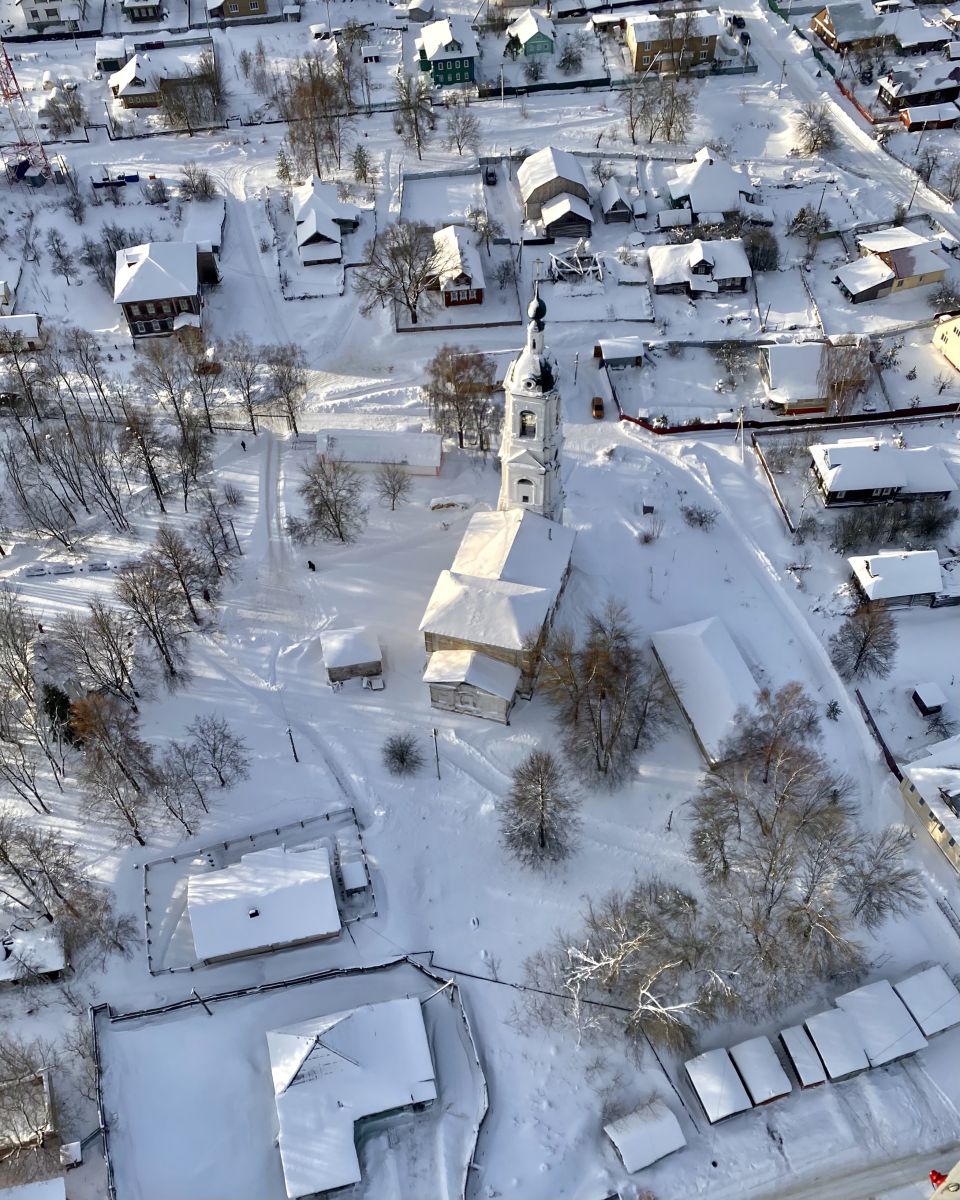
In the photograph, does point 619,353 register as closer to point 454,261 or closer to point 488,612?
point 454,261

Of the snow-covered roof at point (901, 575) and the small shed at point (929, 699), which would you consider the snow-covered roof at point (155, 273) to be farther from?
the small shed at point (929, 699)

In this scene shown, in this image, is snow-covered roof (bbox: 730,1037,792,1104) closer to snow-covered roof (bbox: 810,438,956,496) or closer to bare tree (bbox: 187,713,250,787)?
bare tree (bbox: 187,713,250,787)

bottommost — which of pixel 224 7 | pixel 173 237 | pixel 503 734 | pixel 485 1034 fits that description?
pixel 485 1034

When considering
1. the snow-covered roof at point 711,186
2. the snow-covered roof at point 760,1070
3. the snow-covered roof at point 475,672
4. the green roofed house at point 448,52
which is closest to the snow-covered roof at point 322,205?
the green roofed house at point 448,52

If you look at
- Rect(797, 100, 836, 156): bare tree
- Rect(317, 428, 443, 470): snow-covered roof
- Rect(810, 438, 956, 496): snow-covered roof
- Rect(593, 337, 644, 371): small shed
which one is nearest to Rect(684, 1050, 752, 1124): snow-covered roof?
Rect(810, 438, 956, 496): snow-covered roof

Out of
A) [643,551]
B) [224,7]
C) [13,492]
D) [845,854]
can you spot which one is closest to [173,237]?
[13,492]

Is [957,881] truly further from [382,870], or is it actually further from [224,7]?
[224,7]
